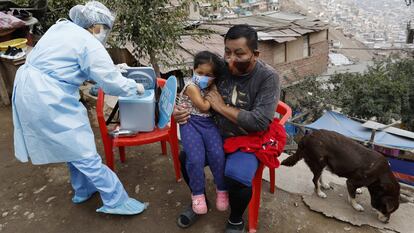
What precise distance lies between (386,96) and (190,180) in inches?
361

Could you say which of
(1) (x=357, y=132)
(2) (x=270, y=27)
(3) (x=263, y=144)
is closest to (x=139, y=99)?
(3) (x=263, y=144)

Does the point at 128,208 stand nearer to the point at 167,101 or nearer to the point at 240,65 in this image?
the point at 167,101

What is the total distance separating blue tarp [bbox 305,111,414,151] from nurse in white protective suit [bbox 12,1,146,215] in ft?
20.1

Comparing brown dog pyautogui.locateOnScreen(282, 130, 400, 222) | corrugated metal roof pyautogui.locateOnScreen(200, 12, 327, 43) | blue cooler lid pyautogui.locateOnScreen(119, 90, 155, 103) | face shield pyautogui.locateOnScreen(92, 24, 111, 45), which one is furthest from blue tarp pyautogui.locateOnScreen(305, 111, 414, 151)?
corrugated metal roof pyautogui.locateOnScreen(200, 12, 327, 43)

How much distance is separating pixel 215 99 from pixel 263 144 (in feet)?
1.50

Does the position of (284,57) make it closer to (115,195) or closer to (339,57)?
(339,57)

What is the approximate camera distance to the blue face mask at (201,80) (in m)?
2.48

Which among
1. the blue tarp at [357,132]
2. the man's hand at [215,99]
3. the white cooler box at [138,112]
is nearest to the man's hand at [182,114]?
the man's hand at [215,99]

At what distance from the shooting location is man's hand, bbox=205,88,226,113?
7.95 ft

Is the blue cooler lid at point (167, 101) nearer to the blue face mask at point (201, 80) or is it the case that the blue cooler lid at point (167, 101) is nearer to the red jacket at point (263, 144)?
the blue face mask at point (201, 80)

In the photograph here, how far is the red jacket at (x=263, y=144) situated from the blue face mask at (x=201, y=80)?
43cm

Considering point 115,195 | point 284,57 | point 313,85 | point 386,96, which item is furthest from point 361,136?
point 284,57

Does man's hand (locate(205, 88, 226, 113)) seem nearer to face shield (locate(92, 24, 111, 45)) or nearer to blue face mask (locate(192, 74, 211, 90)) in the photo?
blue face mask (locate(192, 74, 211, 90))

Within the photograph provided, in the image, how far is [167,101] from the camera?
292 centimetres
